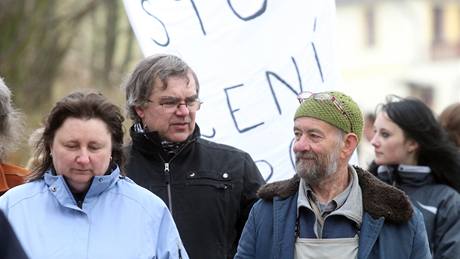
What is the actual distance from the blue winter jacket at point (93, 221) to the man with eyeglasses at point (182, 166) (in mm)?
727

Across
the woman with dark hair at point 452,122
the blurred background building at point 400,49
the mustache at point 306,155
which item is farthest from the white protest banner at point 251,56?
the blurred background building at point 400,49

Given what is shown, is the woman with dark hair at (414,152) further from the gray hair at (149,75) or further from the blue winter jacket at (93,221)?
the blue winter jacket at (93,221)

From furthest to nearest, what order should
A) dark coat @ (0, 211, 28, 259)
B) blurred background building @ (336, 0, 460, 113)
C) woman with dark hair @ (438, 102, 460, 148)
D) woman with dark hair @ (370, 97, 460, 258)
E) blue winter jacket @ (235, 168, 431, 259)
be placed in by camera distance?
blurred background building @ (336, 0, 460, 113), woman with dark hair @ (438, 102, 460, 148), woman with dark hair @ (370, 97, 460, 258), blue winter jacket @ (235, 168, 431, 259), dark coat @ (0, 211, 28, 259)

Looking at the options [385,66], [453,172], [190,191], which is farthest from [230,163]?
[385,66]

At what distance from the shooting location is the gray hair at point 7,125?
578 centimetres

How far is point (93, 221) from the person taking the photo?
488 centimetres

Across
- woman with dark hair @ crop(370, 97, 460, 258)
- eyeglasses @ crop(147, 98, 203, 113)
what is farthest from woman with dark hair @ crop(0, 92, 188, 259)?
woman with dark hair @ crop(370, 97, 460, 258)

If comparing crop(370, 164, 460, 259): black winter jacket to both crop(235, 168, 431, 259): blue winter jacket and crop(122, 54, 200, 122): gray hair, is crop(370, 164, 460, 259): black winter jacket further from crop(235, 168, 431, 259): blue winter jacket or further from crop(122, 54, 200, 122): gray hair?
crop(122, 54, 200, 122): gray hair

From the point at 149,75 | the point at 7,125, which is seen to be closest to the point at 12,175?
the point at 7,125

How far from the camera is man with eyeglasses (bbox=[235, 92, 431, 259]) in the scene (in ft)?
16.8

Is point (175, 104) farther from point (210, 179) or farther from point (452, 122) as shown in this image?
point (452, 122)

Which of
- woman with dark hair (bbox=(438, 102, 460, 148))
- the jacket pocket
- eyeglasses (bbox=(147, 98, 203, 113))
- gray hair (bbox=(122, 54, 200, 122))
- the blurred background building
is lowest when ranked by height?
the blurred background building

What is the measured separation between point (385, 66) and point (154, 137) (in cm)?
5426

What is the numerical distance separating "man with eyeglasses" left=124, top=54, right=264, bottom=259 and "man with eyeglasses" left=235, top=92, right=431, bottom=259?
1.65ft
